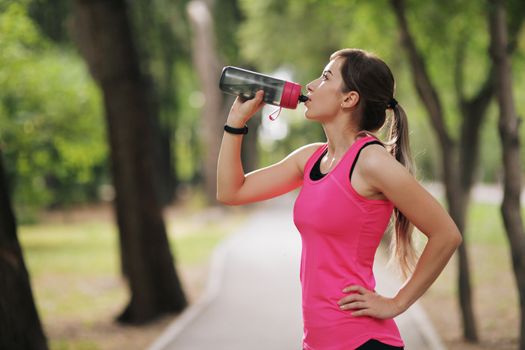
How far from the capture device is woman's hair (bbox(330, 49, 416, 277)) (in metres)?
2.76

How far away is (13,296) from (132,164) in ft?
16.0

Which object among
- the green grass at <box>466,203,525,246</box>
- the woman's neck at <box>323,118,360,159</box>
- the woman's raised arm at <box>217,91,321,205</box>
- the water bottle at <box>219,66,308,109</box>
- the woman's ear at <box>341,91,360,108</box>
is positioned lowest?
the green grass at <box>466,203,525,246</box>

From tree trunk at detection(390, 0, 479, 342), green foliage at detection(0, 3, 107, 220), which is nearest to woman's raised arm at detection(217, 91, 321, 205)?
tree trunk at detection(390, 0, 479, 342)

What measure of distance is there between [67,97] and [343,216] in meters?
13.6

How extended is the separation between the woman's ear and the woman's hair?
15mm

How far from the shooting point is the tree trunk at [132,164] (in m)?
9.59

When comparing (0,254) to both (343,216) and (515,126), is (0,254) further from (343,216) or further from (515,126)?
(515,126)

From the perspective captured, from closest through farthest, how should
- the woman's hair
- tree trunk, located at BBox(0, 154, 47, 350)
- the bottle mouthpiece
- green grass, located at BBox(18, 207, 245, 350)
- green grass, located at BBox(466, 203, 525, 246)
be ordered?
1. the woman's hair
2. the bottle mouthpiece
3. tree trunk, located at BBox(0, 154, 47, 350)
4. green grass, located at BBox(18, 207, 245, 350)
5. green grass, located at BBox(466, 203, 525, 246)

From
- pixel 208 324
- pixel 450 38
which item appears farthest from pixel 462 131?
pixel 208 324

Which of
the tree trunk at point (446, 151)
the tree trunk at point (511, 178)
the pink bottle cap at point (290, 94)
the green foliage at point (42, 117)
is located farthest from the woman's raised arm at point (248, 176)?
the green foliage at point (42, 117)

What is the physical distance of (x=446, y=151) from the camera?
8539 mm

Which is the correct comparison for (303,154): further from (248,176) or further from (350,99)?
(350,99)

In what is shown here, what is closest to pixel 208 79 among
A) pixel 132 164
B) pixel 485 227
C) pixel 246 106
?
pixel 485 227

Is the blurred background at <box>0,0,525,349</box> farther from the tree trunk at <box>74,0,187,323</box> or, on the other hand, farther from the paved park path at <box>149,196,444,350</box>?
the paved park path at <box>149,196,444,350</box>
